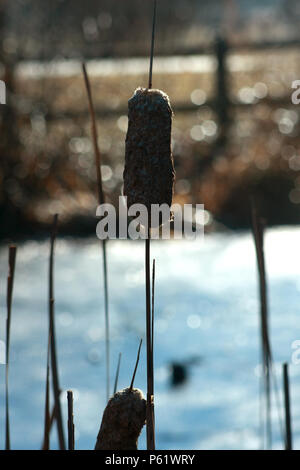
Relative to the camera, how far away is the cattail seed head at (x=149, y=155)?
3.69 feet

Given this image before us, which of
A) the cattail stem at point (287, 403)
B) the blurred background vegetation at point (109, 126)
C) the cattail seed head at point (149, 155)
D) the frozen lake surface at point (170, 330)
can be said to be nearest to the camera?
the cattail seed head at point (149, 155)

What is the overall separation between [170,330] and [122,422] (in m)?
2.45

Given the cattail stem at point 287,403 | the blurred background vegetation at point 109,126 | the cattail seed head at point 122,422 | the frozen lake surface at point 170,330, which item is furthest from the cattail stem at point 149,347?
the blurred background vegetation at point 109,126

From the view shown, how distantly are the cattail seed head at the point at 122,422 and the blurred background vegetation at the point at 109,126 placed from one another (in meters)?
3.65

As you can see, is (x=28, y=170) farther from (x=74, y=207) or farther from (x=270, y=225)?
(x=270, y=225)

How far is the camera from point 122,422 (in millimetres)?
1181

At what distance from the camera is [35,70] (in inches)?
231

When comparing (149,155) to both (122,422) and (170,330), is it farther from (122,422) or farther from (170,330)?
(170,330)

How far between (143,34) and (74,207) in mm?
4382

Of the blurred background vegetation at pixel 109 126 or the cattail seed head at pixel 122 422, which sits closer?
the cattail seed head at pixel 122 422

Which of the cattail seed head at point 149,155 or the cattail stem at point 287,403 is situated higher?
the cattail seed head at point 149,155

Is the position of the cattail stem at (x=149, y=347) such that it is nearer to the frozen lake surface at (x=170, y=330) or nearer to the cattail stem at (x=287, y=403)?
the cattail stem at (x=287, y=403)

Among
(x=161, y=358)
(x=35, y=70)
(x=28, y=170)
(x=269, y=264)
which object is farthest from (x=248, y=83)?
(x=161, y=358)

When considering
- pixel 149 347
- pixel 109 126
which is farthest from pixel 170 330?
pixel 109 126
